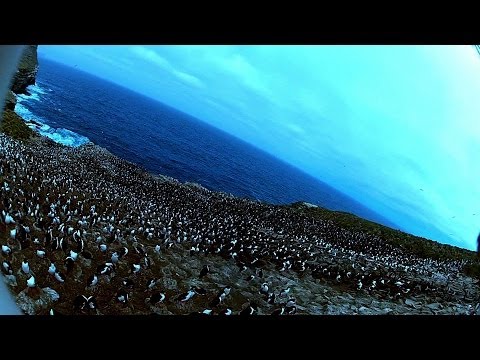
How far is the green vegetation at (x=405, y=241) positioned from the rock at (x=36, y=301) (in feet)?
49.6

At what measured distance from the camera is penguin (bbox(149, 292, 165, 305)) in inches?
228

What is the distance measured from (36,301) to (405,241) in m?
20.7

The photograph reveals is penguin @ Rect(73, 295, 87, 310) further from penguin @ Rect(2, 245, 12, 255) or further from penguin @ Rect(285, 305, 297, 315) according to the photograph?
penguin @ Rect(285, 305, 297, 315)

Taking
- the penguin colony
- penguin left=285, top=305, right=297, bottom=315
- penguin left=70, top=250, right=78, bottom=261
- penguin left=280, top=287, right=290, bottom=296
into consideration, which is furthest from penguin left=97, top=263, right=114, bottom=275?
penguin left=280, top=287, right=290, bottom=296

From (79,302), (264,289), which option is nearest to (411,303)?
(264,289)

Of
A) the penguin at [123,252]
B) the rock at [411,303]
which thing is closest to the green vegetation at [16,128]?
the penguin at [123,252]

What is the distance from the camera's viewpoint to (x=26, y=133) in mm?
12633
